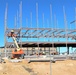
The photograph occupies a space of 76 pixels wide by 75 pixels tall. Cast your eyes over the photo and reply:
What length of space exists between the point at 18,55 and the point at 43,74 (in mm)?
15863

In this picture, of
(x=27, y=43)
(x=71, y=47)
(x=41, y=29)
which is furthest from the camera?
(x=71, y=47)

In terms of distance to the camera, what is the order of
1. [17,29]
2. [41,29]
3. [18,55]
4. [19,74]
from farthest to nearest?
[41,29], [17,29], [18,55], [19,74]

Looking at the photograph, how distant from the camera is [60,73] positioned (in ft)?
64.3

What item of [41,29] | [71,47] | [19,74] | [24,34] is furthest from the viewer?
[71,47]

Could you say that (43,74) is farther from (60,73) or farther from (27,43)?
(27,43)

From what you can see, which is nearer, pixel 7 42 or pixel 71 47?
pixel 7 42

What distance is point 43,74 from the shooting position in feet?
61.3

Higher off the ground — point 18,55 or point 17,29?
point 17,29

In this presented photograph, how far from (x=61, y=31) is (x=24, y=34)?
8080 millimetres

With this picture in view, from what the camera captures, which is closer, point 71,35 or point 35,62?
point 35,62

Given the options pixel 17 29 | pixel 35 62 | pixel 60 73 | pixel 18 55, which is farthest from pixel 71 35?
pixel 60 73

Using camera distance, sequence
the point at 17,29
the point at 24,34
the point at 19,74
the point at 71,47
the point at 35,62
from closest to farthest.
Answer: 1. the point at 19,74
2. the point at 35,62
3. the point at 17,29
4. the point at 24,34
5. the point at 71,47

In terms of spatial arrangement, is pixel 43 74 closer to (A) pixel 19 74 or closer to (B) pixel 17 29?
(A) pixel 19 74

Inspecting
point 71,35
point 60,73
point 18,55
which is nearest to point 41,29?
point 71,35
